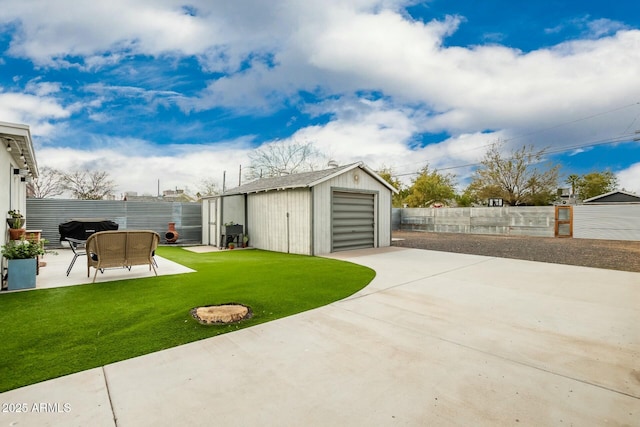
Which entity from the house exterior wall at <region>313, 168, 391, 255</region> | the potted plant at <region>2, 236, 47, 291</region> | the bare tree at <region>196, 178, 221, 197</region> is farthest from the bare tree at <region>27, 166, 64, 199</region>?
the house exterior wall at <region>313, 168, 391, 255</region>

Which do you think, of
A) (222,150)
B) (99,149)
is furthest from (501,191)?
(99,149)

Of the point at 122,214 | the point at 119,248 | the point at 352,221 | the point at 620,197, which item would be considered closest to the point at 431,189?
the point at 620,197

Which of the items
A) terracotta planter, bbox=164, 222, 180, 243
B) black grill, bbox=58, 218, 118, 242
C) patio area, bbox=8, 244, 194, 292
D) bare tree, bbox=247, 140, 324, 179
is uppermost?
bare tree, bbox=247, 140, 324, 179

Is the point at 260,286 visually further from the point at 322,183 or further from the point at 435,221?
the point at 435,221

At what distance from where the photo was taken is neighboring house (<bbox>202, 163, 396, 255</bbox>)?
9828 mm

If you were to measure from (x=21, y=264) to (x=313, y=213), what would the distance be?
Result: 6.69 m

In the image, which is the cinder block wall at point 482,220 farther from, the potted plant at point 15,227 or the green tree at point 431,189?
the potted plant at point 15,227

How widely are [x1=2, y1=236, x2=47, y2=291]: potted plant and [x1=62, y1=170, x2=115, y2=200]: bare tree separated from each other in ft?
77.4

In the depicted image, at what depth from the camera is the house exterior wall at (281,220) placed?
984 centimetres

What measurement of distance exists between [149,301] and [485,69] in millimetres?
15379

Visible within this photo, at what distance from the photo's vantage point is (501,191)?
2653 centimetres

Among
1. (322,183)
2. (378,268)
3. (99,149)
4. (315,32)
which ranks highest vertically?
(315,32)

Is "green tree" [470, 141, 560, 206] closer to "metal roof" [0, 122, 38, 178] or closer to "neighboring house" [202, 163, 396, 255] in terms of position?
"neighboring house" [202, 163, 396, 255]

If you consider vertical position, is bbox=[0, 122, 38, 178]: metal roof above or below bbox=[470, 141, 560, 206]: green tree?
below
